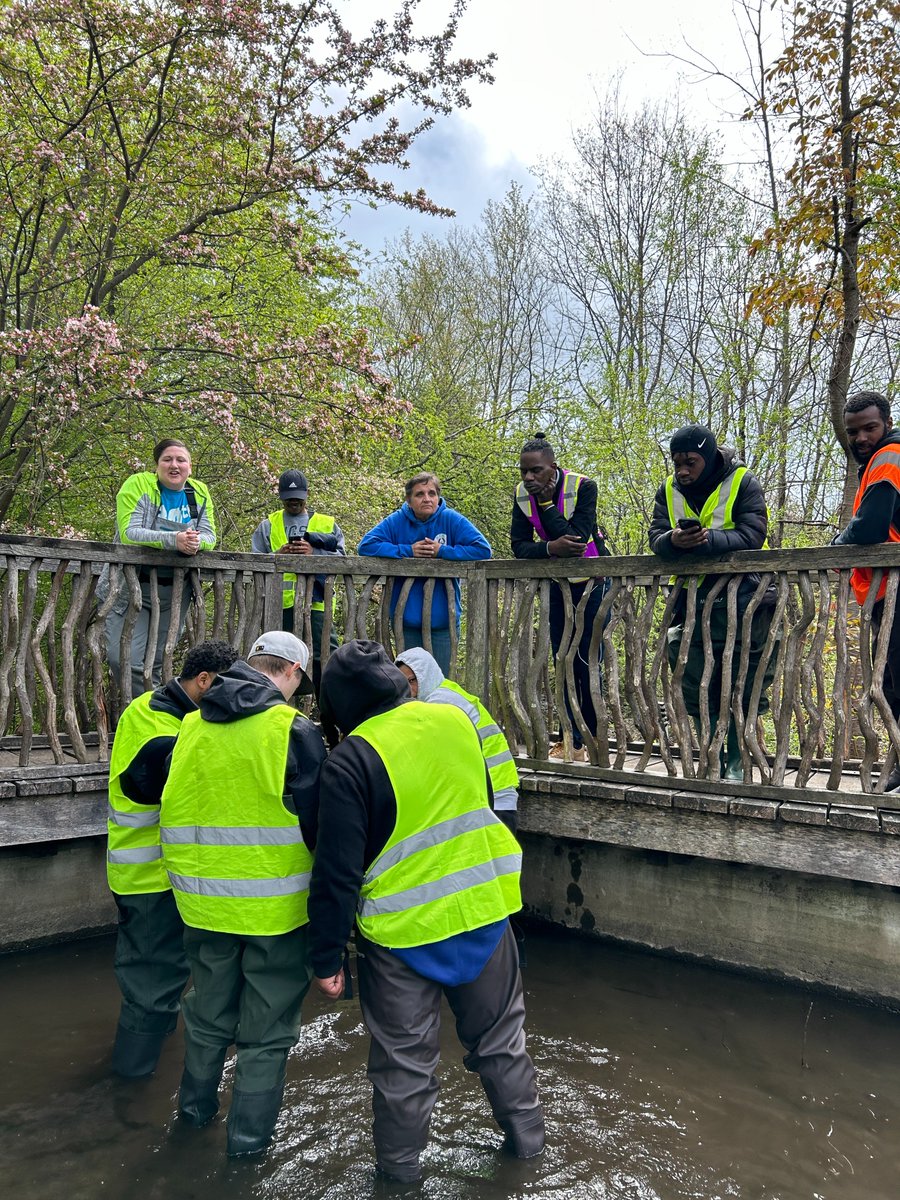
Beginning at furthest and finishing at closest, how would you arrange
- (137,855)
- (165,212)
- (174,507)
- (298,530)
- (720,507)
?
(165,212)
(298,530)
(174,507)
(720,507)
(137,855)

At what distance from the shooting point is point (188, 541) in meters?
5.28

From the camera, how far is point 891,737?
429 cm

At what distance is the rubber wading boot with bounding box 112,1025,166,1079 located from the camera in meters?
3.83

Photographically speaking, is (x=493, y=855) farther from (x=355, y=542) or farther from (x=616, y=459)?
(x=616, y=459)

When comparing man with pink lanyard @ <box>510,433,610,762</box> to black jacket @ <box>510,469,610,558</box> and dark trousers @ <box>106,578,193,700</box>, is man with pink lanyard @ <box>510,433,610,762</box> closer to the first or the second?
black jacket @ <box>510,469,610,558</box>

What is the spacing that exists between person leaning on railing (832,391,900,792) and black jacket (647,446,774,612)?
46 centimetres

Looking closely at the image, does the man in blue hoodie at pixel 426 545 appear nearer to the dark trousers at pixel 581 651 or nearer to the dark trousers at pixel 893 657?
the dark trousers at pixel 581 651

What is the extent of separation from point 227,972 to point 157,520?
10.9ft

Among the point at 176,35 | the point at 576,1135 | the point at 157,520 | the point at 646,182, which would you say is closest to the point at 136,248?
the point at 176,35

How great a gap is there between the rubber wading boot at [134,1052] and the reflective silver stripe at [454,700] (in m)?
2.03

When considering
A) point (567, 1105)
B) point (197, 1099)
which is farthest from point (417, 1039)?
point (567, 1105)

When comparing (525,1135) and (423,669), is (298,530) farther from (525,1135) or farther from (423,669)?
(525,1135)

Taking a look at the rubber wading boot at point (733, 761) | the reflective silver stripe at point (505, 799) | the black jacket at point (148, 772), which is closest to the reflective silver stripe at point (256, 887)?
the black jacket at point (148, 772)

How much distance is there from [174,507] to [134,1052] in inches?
132
